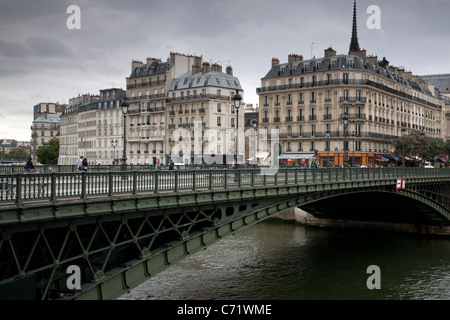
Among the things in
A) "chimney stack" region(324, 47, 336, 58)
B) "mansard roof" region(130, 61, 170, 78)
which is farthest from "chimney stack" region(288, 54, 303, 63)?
"mansard roof" region(130, 61, 170, 78)

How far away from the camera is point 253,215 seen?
868 inches

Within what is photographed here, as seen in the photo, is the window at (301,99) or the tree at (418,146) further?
the window at (301,99)

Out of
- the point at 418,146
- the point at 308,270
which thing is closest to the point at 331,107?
the point at 418,146

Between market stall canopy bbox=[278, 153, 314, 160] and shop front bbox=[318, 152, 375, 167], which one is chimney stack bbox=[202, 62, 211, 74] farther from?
shop front bbox=[318, 152, 375, 167]

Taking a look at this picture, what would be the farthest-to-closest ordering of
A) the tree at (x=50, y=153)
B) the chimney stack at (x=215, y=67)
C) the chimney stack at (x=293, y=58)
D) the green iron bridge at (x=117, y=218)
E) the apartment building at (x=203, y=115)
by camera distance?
the tree at (x=50, y=153)
the chimney stack at (x=215, y=67)
the apartment building at (x=203, y=115)
the chimney stack at (x=293, y=58)
the green iron bridge at (x=117, y=218)

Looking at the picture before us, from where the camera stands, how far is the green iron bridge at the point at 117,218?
1292cm

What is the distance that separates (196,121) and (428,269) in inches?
2039

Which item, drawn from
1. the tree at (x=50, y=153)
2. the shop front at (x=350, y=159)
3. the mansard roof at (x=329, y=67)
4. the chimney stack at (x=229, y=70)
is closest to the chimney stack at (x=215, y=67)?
the chimney stack at (x=229, y=70)

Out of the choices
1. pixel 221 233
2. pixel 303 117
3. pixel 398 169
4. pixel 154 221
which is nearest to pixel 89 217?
pixel 154 221

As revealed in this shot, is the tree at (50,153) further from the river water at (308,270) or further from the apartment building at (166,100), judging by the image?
Result: the river water at (308,270)

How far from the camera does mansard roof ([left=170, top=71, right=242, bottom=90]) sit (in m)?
80.6

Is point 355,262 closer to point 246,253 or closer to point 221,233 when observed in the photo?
point 246,253

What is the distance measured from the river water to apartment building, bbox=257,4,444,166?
2730 centimetres

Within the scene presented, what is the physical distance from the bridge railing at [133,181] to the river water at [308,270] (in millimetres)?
5827
